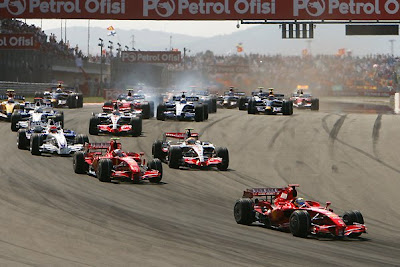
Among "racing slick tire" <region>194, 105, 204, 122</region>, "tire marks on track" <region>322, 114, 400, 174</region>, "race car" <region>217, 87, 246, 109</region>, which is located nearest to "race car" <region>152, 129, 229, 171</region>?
"tire marks on track" <region>322, 114, 400, 174</region>

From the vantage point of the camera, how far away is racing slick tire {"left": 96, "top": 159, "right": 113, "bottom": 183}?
19594mm

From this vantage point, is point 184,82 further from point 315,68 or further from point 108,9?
point 108,9

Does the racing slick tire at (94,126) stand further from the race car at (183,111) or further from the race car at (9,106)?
the race car at (183,111)

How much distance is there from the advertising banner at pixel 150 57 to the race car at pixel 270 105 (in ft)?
182

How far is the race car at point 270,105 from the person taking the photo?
39.8 metres

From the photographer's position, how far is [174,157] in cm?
2261

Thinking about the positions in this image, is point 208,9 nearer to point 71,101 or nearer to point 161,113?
point 161,113

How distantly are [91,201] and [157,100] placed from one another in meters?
32.9

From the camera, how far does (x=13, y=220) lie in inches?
547

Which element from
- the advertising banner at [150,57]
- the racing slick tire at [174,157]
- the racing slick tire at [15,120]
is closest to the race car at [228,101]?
the racing slick tire at [15,120]

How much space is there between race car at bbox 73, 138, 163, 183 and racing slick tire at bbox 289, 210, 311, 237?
6.69 m

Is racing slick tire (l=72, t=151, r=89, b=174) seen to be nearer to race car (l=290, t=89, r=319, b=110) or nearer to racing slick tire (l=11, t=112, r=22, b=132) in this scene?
racing slick tire (l=11, t=112, r=22, b=132)

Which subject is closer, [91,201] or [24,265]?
[24,265]

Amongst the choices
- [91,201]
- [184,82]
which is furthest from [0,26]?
[184,82]
